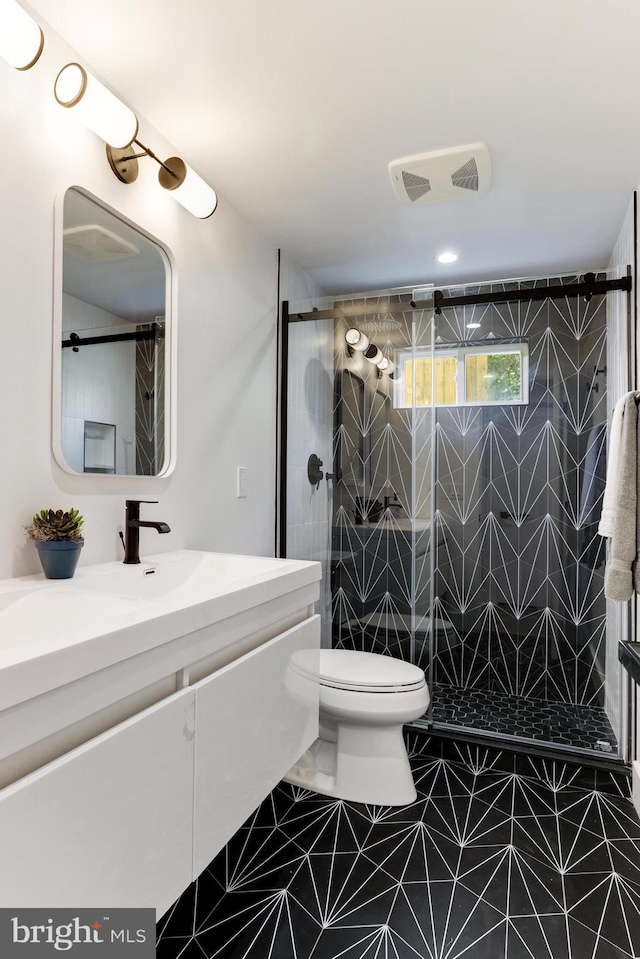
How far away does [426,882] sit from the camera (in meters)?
1.57

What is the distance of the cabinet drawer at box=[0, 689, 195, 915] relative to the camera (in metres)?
0.72

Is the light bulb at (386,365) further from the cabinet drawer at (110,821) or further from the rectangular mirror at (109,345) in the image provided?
the cabinet drawer at (110,821)

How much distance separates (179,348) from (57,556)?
0.90 metres

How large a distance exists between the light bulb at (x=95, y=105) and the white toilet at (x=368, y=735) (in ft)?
5.66

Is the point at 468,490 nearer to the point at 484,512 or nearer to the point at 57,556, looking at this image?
the point at 484,512

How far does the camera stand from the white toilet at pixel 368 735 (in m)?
1.97

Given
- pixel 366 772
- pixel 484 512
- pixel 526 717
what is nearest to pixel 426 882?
pixel 366 772

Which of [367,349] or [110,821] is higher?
[367,349]

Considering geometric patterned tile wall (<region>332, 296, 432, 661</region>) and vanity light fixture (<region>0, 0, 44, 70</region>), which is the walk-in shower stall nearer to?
geometric patterned tile wall (<region>332, 296, 432, 661</region>)

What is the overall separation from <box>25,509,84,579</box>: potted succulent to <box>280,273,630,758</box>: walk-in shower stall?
136cm

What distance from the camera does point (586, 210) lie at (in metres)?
2.25

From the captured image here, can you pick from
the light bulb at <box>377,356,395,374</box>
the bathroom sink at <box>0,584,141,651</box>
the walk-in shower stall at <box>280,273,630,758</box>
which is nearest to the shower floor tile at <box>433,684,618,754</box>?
the walk-in shower stall at <box>280,273,630,758</box>

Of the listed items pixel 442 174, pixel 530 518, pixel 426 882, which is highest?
pixel 442 174

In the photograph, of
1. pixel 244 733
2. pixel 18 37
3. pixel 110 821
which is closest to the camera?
pixel 110 821
